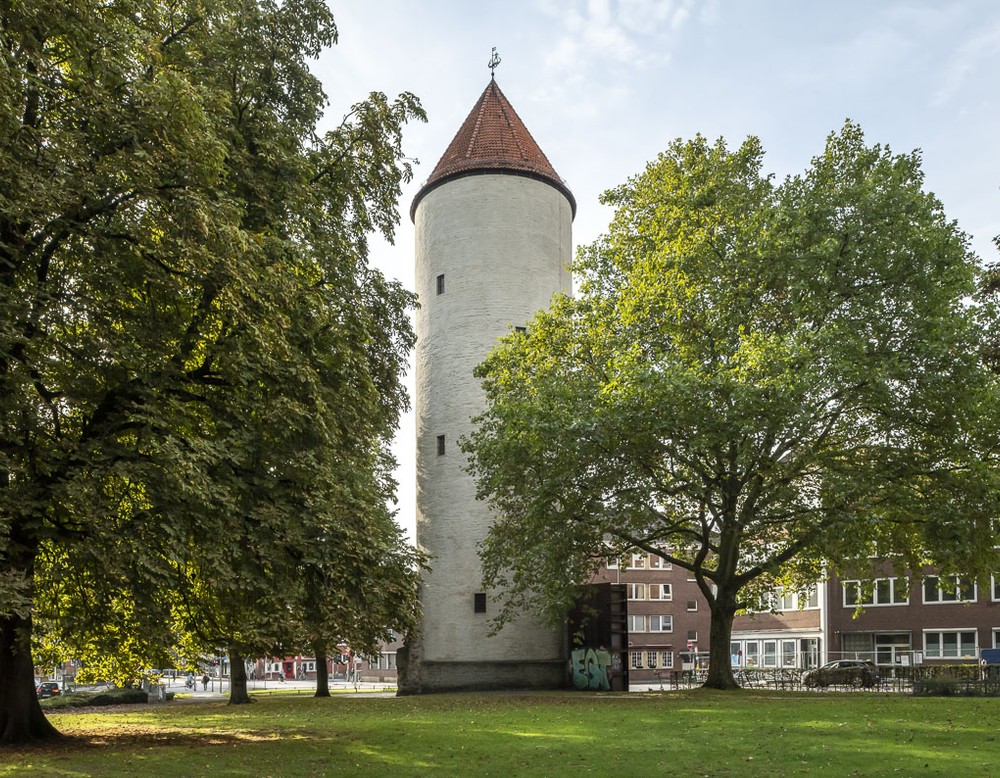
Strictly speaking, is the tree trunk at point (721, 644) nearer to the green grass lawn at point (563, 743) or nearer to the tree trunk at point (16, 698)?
the green grass lawn at point (563, 743)

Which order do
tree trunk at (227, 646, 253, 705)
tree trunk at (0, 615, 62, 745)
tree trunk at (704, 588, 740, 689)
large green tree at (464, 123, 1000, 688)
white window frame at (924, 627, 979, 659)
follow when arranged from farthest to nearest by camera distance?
1. white window frame at (924, 627, 979, 659)
2. tree trunk at (227, 646, 253, 705)
3. tree trunk at (704, 588, 740, 689)
4. large green tree at (464, 123, 1000, 688)
5. tree trunk at (0, 615, 62, 745)

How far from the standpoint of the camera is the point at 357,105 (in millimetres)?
21656

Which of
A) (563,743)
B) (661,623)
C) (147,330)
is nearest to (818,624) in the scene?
(661,623)

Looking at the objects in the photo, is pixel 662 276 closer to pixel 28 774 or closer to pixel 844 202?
pixel 844 202

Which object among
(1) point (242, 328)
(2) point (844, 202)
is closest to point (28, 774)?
(1) point (242, 328)

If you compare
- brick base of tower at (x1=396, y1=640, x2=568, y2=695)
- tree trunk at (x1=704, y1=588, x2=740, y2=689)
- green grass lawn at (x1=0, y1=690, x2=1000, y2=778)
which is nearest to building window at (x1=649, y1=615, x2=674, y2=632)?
brick base of tower at (x1=396, y1=640, x2=568, y2=695)

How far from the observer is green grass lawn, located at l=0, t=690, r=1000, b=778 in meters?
13.8

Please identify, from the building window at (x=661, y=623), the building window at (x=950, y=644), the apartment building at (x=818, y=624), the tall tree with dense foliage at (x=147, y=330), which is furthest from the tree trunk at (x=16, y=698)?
the building window at (x=661, y=623)

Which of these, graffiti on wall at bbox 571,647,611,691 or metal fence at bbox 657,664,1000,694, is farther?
graffiti on wall at bbox 571,647,611,691

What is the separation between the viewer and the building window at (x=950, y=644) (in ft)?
→ 181

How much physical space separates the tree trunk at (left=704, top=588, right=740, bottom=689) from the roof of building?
20.8 metres

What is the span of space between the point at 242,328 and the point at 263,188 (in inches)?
128

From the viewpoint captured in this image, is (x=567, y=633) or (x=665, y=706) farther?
(x=567, y=633)

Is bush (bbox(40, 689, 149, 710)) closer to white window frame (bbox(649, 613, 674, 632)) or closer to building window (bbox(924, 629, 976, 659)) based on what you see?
building window (bbox(924, 629, 976, 659))
